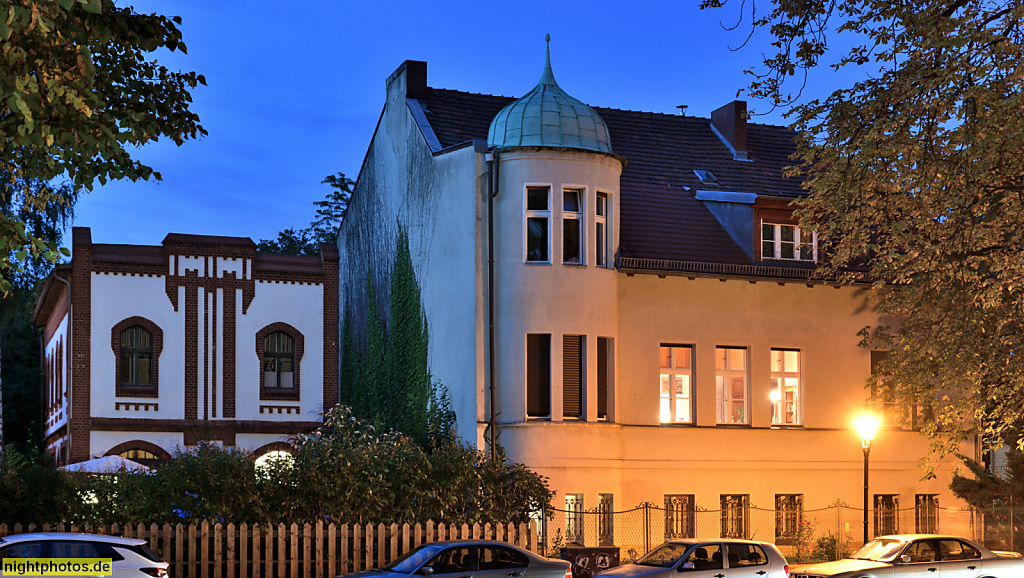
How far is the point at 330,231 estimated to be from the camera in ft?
205

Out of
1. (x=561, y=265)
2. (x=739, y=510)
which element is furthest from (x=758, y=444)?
(x=561, y=265)

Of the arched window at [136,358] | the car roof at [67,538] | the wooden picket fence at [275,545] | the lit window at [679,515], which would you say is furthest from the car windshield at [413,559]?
the arched window at [136,358]

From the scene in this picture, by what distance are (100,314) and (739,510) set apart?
20.0 meters

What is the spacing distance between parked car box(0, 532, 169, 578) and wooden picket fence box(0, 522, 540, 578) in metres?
2.87

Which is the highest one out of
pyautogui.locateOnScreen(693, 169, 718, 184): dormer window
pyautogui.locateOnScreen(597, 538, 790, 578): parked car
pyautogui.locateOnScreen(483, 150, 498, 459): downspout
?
pyautogui.locateOnScreen(693, 169, 718, 184): dormer window

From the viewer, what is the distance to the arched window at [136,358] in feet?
118

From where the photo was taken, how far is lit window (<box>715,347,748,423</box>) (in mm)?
29219

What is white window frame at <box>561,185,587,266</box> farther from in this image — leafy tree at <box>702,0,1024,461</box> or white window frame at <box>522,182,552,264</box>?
leafy tree at <box>702,0,1024,461</box>

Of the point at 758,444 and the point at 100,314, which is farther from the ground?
the point at 100,314

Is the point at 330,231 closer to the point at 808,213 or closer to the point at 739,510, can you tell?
the point at 739,510

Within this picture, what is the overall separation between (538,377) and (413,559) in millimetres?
9845

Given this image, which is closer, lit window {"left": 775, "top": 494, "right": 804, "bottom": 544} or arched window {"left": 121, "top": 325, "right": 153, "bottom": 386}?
lit window {"left": 775, "top": 494, "right": 804, "bottom": 544}

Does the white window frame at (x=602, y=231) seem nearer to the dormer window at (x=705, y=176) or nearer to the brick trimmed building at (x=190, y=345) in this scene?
the dormer window at (x=705, y=176)

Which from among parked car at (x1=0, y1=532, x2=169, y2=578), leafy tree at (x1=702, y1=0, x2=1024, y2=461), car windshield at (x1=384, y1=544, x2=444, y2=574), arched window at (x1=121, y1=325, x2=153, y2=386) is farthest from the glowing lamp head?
arched window at (x1=121, y1=325, x2=153, y2=386)
